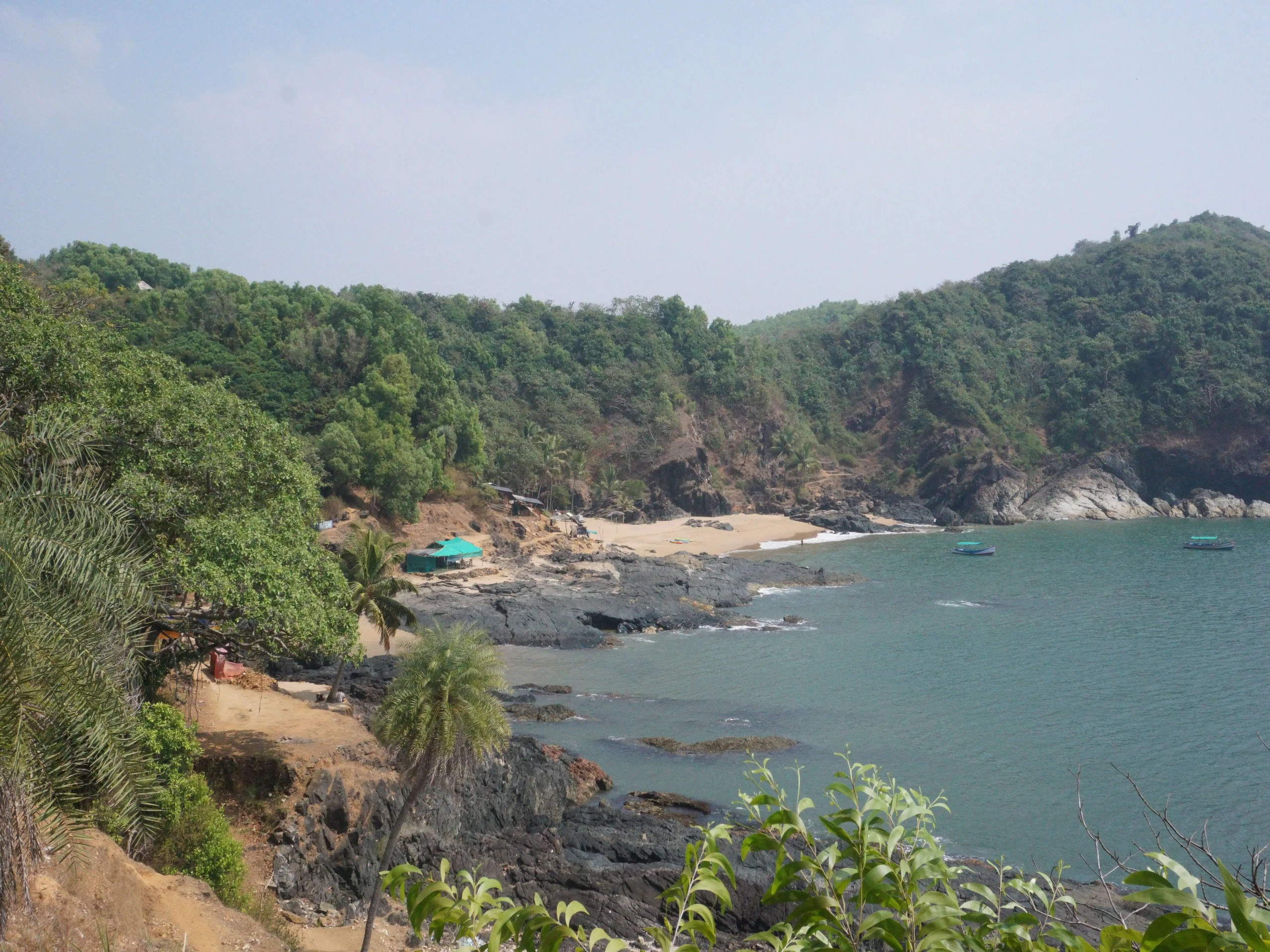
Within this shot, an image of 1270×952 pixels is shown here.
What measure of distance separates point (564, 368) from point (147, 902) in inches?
3029

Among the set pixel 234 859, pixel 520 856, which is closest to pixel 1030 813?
pixel 520 856

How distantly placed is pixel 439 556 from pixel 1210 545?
164 feet

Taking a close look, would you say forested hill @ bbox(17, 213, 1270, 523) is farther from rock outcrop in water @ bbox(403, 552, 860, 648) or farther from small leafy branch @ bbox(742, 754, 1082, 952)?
small leafy branch @ bbox(742, 754, 1082, 952)

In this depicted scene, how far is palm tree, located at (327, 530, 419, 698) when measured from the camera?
2506 centimetres

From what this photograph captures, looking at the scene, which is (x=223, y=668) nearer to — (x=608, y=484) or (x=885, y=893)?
(x=885, y=893)

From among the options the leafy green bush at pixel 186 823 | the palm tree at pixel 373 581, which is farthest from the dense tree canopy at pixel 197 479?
the palm tree at pixel 373 581

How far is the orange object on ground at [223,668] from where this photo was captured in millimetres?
22531

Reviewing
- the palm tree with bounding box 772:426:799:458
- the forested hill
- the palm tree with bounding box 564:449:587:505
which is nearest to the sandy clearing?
the forested hill

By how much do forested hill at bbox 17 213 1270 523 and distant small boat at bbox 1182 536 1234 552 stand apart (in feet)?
83.4

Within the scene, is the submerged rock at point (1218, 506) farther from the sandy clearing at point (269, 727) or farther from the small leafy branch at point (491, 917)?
the small leafy branch at point (491, 917)

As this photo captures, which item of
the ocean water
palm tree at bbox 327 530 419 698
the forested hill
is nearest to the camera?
the ocean water

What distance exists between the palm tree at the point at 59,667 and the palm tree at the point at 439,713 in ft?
17.4

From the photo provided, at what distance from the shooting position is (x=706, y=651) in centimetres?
3784

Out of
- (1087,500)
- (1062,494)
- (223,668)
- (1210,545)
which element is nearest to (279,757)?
(223,668)
